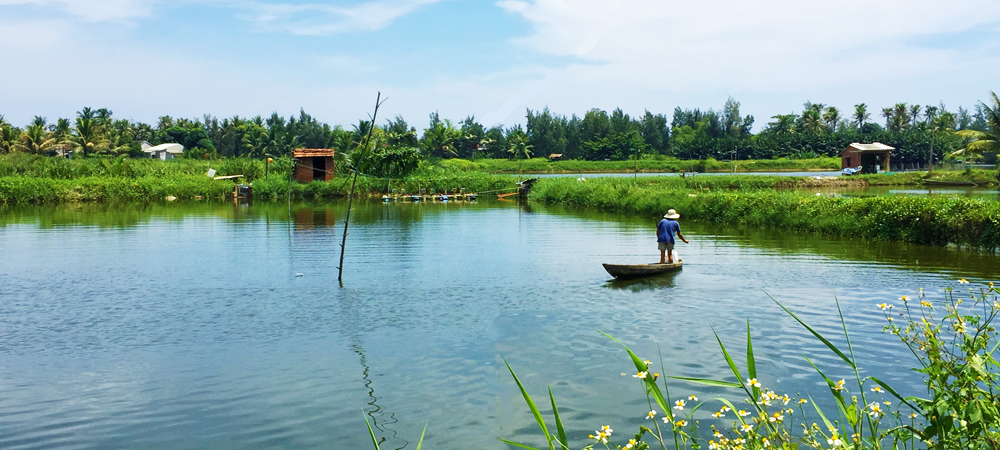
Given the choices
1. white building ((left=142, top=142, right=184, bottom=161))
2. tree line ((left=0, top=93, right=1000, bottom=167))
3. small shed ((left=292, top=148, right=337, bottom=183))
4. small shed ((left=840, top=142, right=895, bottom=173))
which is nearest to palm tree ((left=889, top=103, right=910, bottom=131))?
tree line ((left=0, top=93, right=1000, bottom=167))

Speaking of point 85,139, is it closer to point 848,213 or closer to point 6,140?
point 6,140

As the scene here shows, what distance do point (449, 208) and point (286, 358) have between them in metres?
38.2

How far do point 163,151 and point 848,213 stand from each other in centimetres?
8582

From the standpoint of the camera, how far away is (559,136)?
105500mm

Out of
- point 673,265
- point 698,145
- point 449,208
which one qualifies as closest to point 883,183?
point 698,145

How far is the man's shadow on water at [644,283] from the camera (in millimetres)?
17188

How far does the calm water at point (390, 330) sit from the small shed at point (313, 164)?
3265cm

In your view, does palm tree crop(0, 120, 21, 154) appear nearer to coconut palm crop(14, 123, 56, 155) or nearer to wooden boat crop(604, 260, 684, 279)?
coconut palm crop(14, 123, 56, 155)

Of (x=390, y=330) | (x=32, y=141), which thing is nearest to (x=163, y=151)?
(x=32, y=141)

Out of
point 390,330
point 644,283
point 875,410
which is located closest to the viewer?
point 875,410

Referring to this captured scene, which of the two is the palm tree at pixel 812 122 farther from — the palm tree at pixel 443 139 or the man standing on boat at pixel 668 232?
the man standing on boat at pixel 668 232

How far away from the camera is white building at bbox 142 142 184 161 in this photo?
295 feet

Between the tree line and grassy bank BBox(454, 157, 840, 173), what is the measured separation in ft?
9.00

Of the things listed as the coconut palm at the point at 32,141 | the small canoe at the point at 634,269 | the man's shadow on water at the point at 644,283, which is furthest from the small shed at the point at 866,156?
the coconut palm at the point at 32,141
